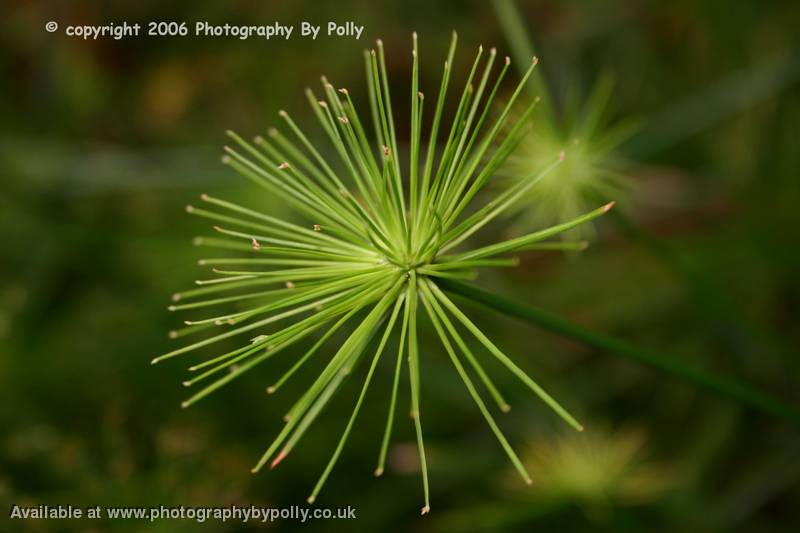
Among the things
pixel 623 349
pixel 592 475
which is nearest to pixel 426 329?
pixel 592 475

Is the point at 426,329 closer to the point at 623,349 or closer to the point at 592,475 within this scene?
the point at 592,475

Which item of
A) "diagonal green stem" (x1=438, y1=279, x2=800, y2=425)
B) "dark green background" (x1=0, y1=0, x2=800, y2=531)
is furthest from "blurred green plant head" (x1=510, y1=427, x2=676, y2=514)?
"diagonal green stem" (x1=438, y1=279, x2=800, y2=425)

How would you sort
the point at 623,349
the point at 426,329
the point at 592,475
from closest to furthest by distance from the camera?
the point at 623,349 → the point at 592,475 → the point at 426,329

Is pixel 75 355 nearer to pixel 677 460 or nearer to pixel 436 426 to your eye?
pixel 436 426

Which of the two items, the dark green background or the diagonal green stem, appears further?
the dark green background

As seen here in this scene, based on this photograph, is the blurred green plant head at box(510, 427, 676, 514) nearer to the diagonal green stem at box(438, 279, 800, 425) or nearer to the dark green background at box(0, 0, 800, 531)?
the dark green background at box(0, 0, 800, 531)

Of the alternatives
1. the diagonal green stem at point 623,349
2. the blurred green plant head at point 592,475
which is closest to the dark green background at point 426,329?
the blurred green plant head at point 592,475

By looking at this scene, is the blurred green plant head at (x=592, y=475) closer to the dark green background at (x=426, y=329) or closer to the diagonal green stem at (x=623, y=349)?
the dark green background at (x=426, y=329)
